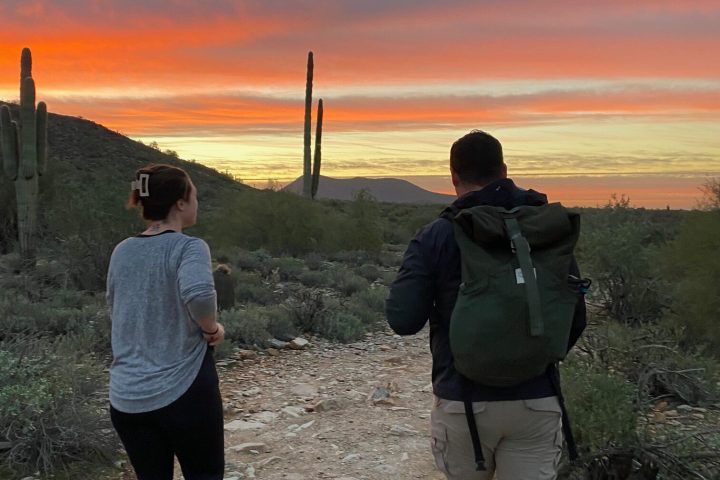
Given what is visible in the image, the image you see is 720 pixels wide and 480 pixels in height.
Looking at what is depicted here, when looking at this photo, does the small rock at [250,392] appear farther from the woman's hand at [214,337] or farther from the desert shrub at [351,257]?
the desert shrub at [351,257]

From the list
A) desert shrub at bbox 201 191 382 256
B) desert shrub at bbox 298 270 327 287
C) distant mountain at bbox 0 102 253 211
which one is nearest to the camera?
desert shrub at bbox 298 270 327 287

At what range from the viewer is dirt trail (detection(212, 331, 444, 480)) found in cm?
494

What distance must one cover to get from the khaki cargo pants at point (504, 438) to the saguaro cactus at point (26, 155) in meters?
13.1

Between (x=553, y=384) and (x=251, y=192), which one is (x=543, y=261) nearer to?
(x=553, y=384)

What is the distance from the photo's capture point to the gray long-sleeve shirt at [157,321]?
2576mm

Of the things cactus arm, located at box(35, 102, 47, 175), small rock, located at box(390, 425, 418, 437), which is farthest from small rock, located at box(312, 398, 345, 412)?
cactus arm, located at box(35, 102, 47, 175)

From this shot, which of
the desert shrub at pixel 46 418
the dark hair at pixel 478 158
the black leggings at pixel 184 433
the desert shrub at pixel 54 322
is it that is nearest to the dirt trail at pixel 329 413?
the desert shrub at pixel 46 418

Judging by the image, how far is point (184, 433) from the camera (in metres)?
2.64

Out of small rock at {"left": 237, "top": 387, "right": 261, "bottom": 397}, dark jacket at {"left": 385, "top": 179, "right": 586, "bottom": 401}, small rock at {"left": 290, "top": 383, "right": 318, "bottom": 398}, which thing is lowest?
small rock at {"left": 290, "top": 383, "right": 318, "bottom": 398}

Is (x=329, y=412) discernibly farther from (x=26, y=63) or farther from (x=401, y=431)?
(x=26, y=63)

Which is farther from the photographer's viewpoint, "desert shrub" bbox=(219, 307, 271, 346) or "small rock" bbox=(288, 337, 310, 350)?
"small rock" bbox=(288, 337, 310, 350)

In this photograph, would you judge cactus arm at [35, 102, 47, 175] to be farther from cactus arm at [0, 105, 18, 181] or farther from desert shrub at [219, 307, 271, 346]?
desert shrub at [219, 307, 271, 346]

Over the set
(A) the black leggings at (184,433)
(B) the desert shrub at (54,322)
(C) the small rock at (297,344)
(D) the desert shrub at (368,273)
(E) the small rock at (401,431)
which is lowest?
(D) the desert shrub at (368,273)

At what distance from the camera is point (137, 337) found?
8.59 feet
